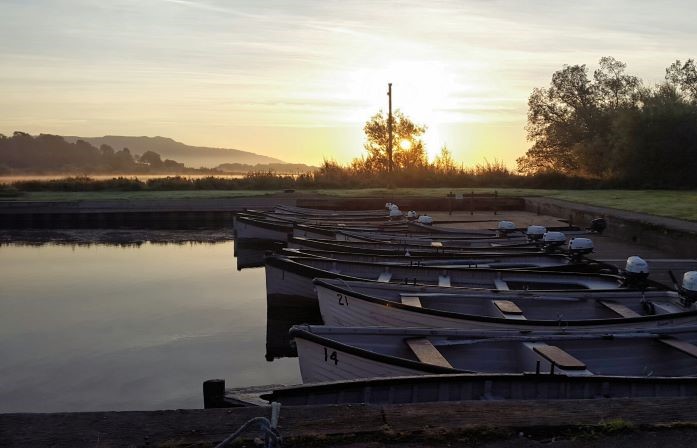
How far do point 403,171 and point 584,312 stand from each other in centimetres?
3452

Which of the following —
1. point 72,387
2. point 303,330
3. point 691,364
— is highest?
point 303,330

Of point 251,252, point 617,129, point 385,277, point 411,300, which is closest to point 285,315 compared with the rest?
point 385,277

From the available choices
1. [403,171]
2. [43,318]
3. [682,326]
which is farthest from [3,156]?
[682,326]

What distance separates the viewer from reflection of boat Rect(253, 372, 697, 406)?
5691 millimetres

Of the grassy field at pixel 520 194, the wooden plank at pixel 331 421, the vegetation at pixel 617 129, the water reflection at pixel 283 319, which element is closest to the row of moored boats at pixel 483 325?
the water reflection at pixel 283 319

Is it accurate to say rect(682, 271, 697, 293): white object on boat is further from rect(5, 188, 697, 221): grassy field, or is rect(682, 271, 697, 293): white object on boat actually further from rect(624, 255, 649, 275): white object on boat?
rect(5, 188, 697, 221): grassy field

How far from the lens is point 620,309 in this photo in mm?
9500

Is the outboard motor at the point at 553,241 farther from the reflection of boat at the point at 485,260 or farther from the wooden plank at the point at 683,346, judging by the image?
the wooden plank at the point at 683,346

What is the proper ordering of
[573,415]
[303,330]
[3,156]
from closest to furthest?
[573,415], [303,330], [3,156]

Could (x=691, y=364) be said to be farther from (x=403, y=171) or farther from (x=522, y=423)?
(x=403, y=171)

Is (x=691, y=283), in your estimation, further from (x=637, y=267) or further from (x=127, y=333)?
(x=127, y=333)

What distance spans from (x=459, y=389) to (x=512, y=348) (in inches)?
75.7

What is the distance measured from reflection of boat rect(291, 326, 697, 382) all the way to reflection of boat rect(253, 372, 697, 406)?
100 centimetres

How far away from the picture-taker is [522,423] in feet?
13.9
